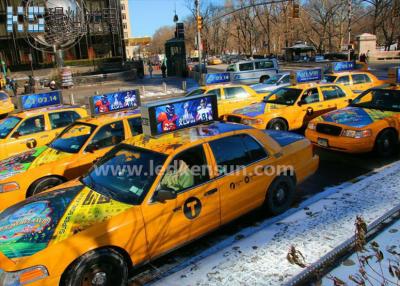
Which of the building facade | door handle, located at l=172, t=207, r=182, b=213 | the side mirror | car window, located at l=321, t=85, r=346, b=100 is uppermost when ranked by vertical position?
the building facade

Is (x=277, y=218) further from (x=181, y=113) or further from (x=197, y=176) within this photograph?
(x=181, y=113)

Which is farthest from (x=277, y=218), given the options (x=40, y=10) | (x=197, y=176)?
(x=40, y=10)

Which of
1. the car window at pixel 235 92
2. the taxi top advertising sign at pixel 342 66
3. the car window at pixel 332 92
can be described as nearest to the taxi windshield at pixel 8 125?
the car window at pixel 235 92

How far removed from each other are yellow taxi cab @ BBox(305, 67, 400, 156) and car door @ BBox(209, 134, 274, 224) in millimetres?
3415

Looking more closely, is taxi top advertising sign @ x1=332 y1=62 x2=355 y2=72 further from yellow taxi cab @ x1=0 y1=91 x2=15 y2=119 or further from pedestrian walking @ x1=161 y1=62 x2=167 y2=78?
pedestrian walking @ x1=161 y1=62 x2=167 y2=78

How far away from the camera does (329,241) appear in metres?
4.68

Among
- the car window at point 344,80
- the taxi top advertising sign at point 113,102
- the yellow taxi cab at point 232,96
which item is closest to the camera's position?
the taxi top advertising sign at point 113,102

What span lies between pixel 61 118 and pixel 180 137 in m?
5.95

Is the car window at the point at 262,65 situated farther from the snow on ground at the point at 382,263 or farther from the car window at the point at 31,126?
the snow on ground at the point at 382,263

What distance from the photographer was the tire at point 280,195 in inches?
227

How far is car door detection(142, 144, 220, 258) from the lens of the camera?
173 inches

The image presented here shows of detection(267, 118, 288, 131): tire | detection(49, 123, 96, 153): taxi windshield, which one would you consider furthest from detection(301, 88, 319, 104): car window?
detection(49, 123, 96, 153): taxi windshield

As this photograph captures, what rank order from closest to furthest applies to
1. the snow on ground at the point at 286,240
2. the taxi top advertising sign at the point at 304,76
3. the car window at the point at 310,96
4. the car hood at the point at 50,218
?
A: 1. the car hood at the point at 50,218
2. the snow on ground at the point at 286,240
3. the car window at the point at 310,96
4. the taxi top advertising sign at the point at 304,76

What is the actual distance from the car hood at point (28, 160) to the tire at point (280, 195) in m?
3.89
